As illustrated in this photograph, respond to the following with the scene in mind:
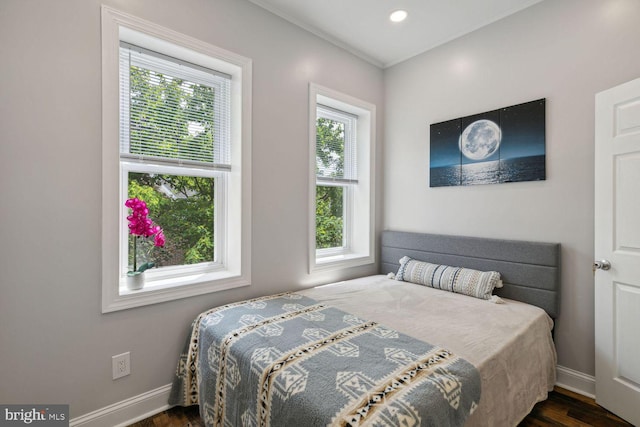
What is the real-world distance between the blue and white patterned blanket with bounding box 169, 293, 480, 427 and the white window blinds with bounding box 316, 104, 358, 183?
152 centimetres

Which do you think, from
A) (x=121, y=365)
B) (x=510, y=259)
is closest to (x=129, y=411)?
(x=121, y=365)

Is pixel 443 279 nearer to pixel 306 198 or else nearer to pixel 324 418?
pixel 306 198

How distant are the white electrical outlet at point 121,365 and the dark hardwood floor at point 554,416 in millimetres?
313

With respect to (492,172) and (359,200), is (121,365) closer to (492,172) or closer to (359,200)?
(359,200)

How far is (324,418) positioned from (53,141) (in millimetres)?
1808

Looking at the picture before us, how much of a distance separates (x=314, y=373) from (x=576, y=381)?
6.74 feet

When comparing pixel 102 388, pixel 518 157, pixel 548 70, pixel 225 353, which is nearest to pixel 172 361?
pixel 102 388

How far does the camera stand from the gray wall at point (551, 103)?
2033 millimetres

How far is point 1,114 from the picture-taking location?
4.65ft

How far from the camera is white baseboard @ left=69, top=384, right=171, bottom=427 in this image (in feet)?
5.42

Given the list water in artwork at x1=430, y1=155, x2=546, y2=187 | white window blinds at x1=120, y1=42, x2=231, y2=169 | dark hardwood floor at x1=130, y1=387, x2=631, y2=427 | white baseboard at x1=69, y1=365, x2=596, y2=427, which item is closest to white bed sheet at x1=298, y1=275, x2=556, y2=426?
dark hardwood floor at x1=130, y1=387, x2=631, y2=427

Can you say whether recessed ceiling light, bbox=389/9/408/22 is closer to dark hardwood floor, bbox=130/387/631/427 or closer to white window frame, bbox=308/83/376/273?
white window frame, bbox=308/83/376/273

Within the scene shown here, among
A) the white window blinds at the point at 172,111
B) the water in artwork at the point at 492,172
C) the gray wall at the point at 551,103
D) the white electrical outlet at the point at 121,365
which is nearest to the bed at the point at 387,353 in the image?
the gray wall at the point at 551,103

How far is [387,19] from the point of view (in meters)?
2.46
